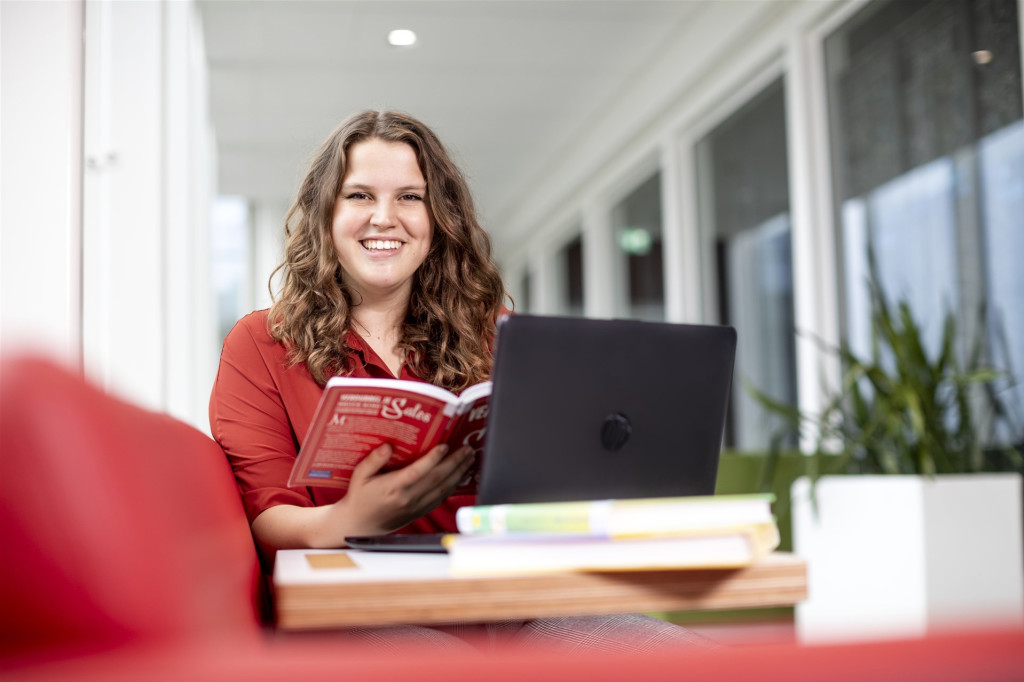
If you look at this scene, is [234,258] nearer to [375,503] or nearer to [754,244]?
[754,244]

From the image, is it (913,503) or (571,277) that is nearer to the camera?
(913,503)

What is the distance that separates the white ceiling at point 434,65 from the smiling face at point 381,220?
2402 millimetres

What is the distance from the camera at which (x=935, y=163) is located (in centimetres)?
390

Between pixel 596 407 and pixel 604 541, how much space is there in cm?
22

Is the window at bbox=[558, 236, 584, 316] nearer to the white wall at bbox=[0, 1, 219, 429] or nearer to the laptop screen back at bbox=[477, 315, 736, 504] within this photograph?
the white wall at bbox=[0, 1, 219, 429]

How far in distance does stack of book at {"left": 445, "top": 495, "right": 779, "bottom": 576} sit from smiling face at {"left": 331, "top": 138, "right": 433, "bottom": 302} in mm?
820

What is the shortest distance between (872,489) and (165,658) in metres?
2.88

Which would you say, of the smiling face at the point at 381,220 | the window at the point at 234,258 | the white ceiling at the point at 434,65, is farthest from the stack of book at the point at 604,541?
the window at the point at 234,258

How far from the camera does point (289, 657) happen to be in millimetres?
574

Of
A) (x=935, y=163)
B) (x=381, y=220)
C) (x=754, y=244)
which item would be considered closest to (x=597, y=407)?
(x=381, y=220)

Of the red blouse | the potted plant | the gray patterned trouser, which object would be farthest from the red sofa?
the potted plant

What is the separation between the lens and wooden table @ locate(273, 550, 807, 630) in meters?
0.82

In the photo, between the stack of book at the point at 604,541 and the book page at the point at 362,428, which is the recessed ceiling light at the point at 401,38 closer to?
the book page at the point at 362,428

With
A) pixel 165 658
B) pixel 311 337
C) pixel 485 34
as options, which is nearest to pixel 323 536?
pixel 311 337
